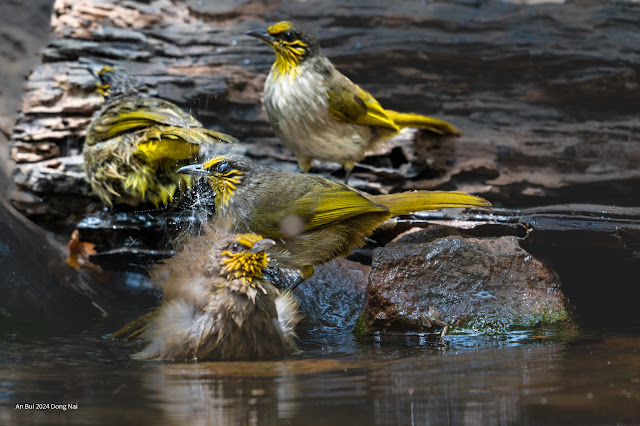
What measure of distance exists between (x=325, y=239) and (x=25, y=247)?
263cm

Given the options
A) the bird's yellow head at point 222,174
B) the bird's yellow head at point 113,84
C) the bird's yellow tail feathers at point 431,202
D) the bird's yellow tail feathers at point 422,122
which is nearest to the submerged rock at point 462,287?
the bird's yellow tail feathers at point 431,202

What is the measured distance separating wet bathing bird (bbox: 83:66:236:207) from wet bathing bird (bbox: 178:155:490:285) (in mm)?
682

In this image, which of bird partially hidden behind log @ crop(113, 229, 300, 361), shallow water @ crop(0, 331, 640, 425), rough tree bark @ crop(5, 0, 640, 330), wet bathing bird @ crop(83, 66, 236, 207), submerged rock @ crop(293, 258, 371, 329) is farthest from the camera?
rough tree bark @ crop(5, 0, 640, 330)

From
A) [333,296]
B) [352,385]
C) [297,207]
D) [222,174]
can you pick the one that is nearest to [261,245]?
[297,207]

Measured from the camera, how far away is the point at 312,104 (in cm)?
566

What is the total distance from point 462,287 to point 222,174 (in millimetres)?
1818

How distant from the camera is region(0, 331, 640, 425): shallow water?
246cm

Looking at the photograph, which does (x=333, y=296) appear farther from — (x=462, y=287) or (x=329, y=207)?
(x=462, y=287)

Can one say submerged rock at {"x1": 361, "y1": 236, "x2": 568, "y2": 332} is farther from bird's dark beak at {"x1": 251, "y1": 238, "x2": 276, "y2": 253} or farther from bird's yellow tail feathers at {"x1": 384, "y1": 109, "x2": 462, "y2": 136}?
bird's yellow tail feathers at {"x1": 384, "y1": 109, "x2": 462, "y2": 136}

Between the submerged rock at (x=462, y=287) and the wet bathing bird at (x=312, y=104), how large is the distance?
4.79ft

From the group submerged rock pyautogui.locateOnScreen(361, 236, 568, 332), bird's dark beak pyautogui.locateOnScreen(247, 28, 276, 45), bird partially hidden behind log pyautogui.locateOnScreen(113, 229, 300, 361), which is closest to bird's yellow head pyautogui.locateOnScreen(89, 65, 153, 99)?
bird's dark beak pyautogui.locateOnScreen(247, 28, 276, 45)

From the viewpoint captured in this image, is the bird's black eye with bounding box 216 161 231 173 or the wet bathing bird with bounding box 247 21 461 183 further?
the wet bathing bird with bounding box 247 21 461 183

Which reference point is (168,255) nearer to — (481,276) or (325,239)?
(325,239)

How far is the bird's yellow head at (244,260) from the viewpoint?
12.5 ft
